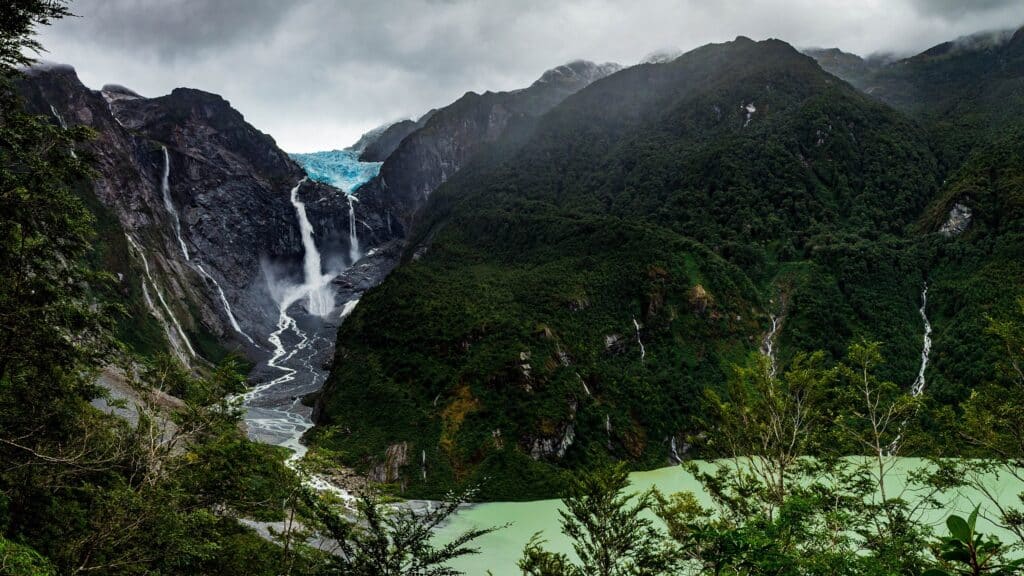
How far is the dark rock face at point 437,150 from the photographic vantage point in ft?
568

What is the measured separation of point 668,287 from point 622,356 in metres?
12.0

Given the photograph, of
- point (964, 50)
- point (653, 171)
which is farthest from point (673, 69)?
point (964, 50)

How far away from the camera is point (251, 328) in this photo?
114125 millimetres

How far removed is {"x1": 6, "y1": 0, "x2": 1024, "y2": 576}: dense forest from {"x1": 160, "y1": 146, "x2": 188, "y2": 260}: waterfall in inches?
1375

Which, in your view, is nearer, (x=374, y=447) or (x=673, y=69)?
(x=374, y=447)

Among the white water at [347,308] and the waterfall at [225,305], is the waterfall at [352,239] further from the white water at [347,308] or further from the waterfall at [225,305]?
the waterfall at [225,305]

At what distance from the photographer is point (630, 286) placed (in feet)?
225

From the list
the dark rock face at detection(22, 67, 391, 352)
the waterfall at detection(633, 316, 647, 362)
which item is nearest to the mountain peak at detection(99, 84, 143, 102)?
the dark rock face at detection(22, 67, 391, 352)

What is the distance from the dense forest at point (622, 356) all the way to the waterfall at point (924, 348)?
0.71 meters

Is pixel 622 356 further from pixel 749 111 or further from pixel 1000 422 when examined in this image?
pixel 749 111

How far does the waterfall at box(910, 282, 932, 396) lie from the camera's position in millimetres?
56844

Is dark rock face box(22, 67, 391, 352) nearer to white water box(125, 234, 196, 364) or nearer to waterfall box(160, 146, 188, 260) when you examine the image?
waterfall box(160, 146, 188, 260)

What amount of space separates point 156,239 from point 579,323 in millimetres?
82259

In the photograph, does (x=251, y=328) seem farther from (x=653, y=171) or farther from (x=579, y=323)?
(x=653, y=171)
